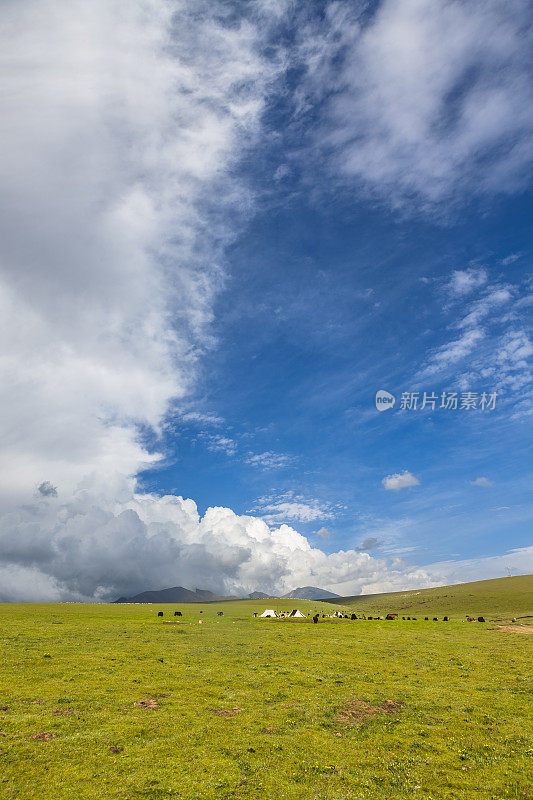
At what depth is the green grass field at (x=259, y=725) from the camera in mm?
17844

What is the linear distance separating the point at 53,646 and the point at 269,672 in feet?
77.8

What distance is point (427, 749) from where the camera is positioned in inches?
852

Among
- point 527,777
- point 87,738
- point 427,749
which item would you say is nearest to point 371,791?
point 427,749

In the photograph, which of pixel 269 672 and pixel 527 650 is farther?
pixel 527 650

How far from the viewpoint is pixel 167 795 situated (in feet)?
55.4

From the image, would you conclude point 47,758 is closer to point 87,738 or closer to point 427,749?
point 87,738

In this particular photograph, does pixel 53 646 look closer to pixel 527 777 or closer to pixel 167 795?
pixel 167 795

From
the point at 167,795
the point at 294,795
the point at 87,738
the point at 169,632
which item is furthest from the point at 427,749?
the point at 169,632

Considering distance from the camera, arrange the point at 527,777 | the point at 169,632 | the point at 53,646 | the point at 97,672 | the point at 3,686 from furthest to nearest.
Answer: the point at 169,632 < the point at 53,646 < the point at 97,672 < the point at 3,686 < the point at 527,777

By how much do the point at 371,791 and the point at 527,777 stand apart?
720 cm

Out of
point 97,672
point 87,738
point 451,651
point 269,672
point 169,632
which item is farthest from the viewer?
point 169,632

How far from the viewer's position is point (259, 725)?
24297 millimetres

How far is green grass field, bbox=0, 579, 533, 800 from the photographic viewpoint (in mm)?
17844

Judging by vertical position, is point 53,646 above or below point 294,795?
above
